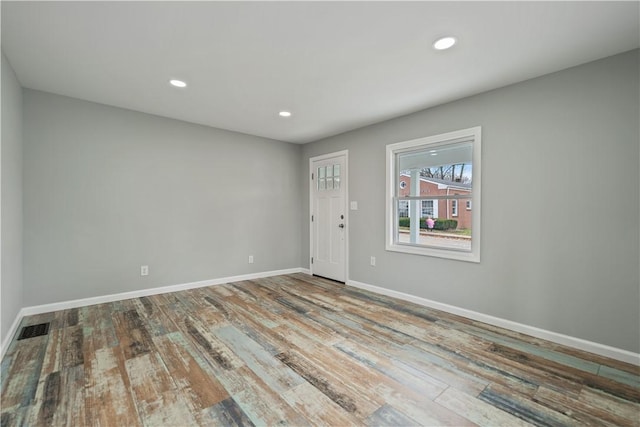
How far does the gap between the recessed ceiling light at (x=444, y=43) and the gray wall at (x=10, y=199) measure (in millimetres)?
3498

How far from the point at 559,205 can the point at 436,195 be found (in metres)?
1.20

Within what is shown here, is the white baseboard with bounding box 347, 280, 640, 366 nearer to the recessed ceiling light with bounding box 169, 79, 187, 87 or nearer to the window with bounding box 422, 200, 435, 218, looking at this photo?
the window with bounding box 422, 200, 435, 218

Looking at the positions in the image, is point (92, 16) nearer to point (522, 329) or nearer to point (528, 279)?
point (528, 279)

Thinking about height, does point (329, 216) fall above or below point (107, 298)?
above

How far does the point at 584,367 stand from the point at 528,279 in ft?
2.58

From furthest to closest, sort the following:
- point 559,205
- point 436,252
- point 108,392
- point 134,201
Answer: point 134,201 → point 436,252 → point 559,205 → point 108,392

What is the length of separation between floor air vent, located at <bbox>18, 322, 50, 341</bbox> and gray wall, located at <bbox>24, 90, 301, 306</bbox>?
0.49 m

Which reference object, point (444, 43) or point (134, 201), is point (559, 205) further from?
point (134, 201)

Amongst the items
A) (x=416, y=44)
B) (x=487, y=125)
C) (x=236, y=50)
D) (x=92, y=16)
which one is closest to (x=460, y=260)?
(x=487, y=125)

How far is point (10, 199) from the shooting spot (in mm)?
2570

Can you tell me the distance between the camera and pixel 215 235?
445 cm

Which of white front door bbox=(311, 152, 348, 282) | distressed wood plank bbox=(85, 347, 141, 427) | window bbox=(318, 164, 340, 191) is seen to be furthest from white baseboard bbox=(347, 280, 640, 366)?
distressed wood plank bbox=(85, 347, 141, 427)

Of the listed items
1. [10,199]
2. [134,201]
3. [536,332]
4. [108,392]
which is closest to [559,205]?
[536,332]

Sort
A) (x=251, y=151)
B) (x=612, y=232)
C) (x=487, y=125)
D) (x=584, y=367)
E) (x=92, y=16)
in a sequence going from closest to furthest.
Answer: (x=92, y=16) < (x=584, y=367) < (x=612, y=232) < (x=487, y=125) < (x=251, y=151)
